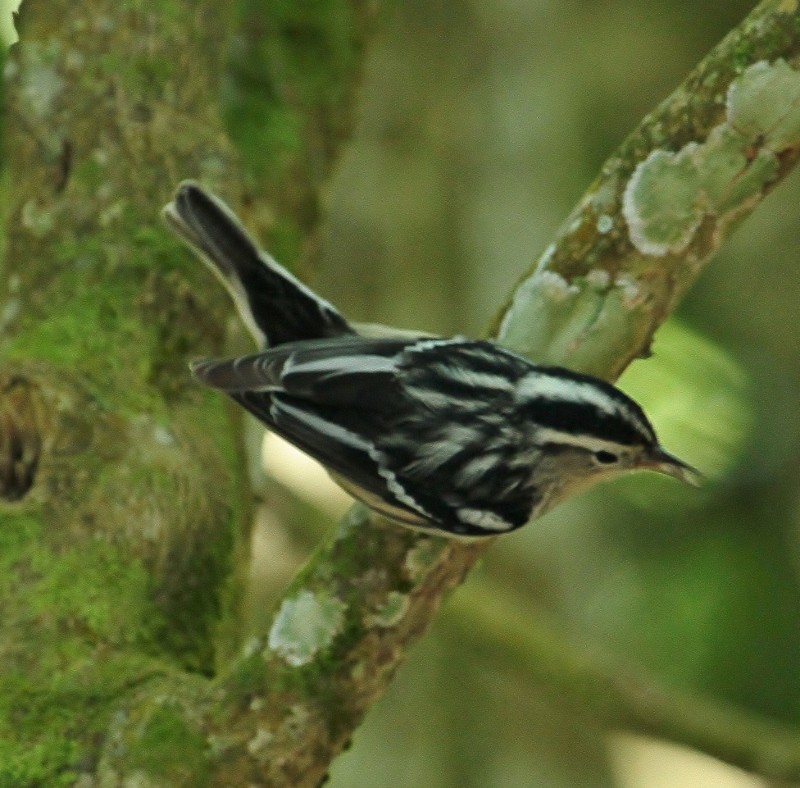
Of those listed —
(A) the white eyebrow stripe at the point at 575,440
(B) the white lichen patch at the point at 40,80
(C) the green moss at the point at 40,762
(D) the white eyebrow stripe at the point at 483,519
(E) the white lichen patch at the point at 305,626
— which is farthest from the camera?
(B) the white lichen patch at the point at 40,80

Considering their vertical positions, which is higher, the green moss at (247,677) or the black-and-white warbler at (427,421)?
the black-and-white warbler at (427,421)

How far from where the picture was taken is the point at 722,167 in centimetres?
254

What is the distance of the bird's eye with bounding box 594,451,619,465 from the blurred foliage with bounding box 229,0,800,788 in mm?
1511

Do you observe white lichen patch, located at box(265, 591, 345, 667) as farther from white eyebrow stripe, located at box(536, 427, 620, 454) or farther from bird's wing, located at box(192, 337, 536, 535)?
white eyebrow stripe, located at box(536, 427, 620, 454)

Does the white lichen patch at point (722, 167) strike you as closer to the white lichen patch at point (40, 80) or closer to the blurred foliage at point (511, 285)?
the white lichen patch at point (40, 80)

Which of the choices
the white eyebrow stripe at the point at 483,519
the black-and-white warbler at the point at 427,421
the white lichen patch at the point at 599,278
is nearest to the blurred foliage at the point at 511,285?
the black-and-white warbler at the point at 427,421

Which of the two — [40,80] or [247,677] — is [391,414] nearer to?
[247,677]

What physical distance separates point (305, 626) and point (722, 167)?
3.55ft

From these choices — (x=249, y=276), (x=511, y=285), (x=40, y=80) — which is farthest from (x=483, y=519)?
(x=511, y=285)

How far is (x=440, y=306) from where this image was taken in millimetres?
5656

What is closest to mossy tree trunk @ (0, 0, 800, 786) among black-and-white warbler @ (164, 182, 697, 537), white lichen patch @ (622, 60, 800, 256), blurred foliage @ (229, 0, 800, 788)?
white lichen patch @ (622, 60, 800, 256)

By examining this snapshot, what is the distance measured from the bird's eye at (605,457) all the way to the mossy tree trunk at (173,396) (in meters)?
0.28

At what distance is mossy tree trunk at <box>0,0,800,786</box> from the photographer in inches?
99.4

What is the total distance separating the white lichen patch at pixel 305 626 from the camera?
2.58 m
